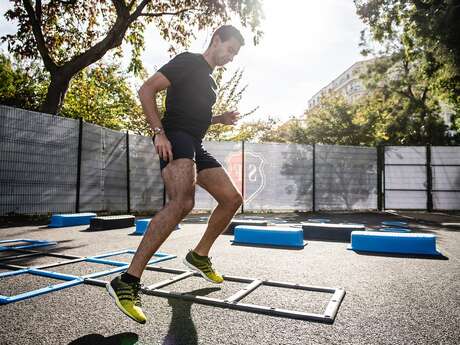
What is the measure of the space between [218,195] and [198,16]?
11.5m

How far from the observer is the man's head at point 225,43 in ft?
9.09

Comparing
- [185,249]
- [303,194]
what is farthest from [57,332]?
[303,194]

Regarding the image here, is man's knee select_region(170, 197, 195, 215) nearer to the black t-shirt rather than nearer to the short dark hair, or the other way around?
the black t-shirt

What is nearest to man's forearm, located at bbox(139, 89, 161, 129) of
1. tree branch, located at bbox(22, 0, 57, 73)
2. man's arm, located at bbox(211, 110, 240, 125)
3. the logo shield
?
man's arm, located at bbox(211, 110, 240, 125)

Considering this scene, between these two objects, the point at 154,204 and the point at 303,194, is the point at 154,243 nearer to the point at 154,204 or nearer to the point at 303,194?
the point at 154,204

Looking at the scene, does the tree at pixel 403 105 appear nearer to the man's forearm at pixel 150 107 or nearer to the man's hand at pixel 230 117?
the man's hand at pixel 230 117

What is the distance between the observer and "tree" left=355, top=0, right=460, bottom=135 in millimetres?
11703

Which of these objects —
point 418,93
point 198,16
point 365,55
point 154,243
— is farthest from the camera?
point 418,93

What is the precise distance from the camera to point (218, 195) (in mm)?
2979

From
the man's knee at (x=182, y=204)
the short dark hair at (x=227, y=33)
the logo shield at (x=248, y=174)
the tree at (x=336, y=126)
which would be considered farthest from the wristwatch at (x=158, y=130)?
the tree at (x=336, y=126)

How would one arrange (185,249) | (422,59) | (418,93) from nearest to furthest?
(185,249) → (422,59) → (418,93)

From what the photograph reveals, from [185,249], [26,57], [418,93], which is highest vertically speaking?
[418,93]

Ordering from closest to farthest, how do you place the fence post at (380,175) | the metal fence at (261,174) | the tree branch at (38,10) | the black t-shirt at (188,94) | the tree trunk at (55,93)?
the black t-shirt at (188,94)
the metal fence at (261,174)
the tree trunk at (55,93)
the tree branch at (38,10)
the fence post at (380,175)

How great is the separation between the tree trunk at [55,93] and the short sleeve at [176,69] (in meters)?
→ 9.37
